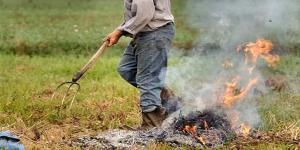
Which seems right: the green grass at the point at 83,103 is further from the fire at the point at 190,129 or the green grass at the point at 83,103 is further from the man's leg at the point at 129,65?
the fire at the point at 190,129

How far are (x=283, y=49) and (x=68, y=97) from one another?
24.7 feet

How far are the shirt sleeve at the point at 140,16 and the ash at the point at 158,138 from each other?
1.04 metres

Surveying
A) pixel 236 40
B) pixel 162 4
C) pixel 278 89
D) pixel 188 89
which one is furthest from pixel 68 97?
pixel 236 40

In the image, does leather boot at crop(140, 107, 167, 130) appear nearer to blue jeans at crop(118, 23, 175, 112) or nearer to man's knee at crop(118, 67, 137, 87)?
blue jeans at crop(118, 23, 175, 112)

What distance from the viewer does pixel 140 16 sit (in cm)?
545

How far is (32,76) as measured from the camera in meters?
9.52

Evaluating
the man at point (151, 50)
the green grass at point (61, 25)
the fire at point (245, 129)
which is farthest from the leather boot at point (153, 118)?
the green grass at point (61, 25)

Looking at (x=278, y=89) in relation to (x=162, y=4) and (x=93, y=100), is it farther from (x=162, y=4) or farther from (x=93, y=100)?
(x=162, y=4)

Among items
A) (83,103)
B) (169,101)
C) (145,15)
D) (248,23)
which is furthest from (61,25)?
(145,15)

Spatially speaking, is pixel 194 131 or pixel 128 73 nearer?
pixel 194 131

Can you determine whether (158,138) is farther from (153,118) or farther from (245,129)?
(245,129)

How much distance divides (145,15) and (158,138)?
1.24m

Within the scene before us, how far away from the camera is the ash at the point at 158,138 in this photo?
5.31m

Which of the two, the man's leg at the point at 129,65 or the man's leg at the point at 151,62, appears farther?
the man's leg at the point at 129,65
